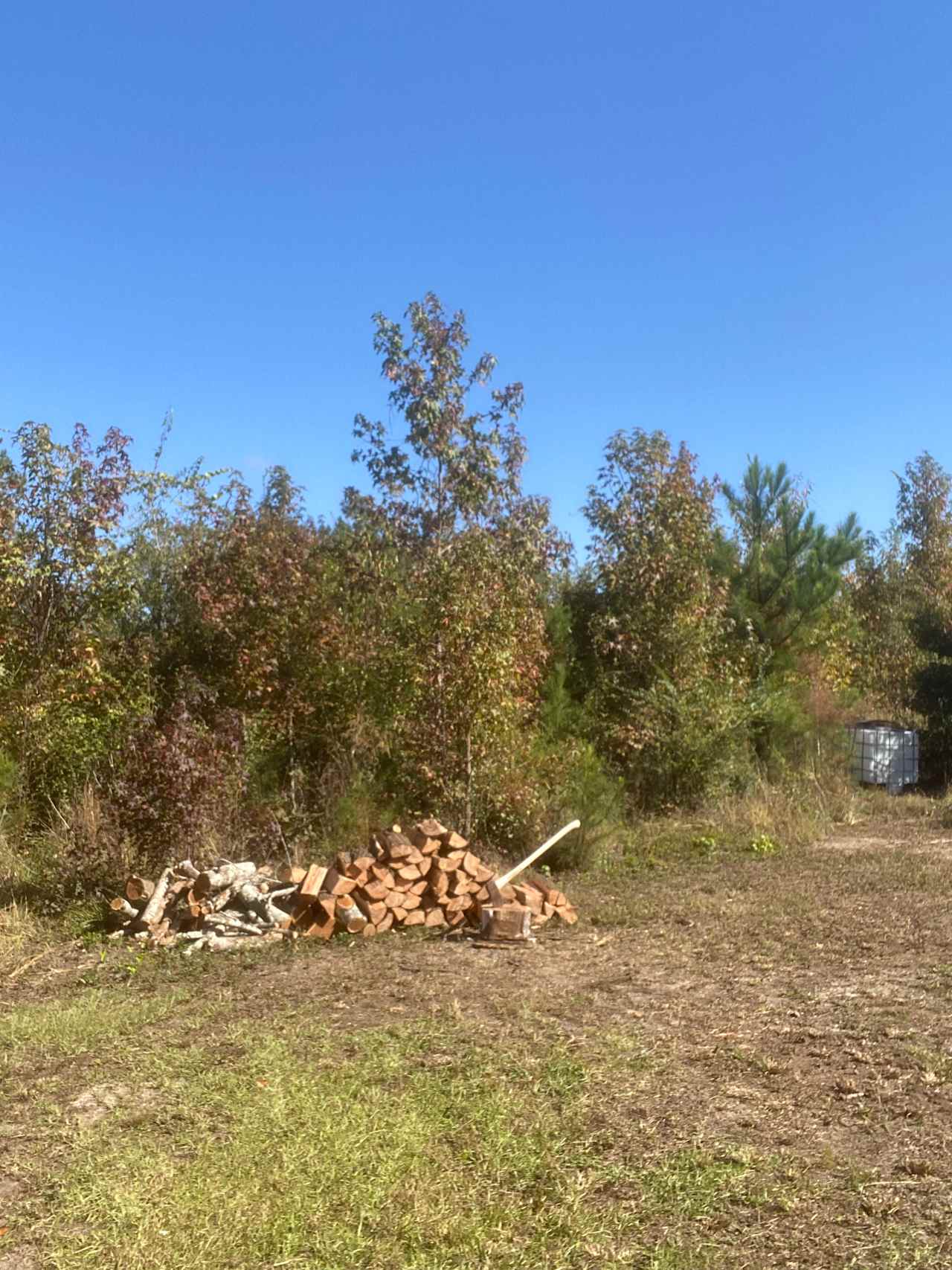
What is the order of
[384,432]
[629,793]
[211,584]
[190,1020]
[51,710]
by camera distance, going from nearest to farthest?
1. [190,1020]
2. [51,710]
3. [211,584]
4. [629,793]
5. [384,432]

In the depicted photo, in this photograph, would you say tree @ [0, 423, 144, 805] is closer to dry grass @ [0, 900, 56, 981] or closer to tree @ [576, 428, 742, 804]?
dry grass @ [0, 900, 56, 981]

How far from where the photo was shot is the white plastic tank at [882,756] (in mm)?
14477

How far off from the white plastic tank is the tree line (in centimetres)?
93

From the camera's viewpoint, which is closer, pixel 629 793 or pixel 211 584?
pixel 211 584

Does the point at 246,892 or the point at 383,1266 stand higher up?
the point at 246,892

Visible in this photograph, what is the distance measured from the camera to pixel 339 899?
21.9 feet

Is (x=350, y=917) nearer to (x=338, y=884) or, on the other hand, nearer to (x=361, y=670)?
(x=338, y=884)

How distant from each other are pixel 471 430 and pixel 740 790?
277 inches

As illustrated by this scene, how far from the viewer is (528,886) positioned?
7242mm

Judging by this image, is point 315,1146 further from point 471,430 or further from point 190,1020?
point 471,430

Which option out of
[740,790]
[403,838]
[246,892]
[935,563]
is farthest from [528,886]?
[935,563]

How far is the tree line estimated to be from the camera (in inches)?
333

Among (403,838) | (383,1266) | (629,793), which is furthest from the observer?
(629,793)

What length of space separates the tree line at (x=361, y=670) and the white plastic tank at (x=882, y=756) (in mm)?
927
